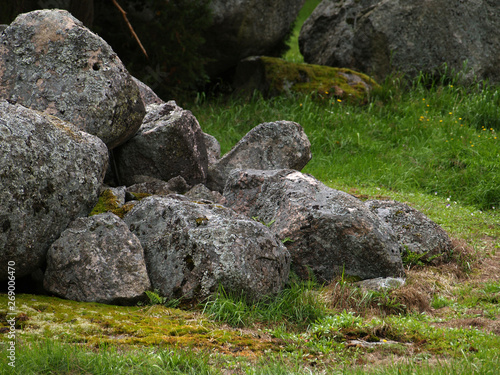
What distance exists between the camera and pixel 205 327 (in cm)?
407

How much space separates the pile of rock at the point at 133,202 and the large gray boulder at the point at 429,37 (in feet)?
23.8

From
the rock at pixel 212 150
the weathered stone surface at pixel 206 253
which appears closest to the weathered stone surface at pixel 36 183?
the weathered stone surface at pixel 206 253

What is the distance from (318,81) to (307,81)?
0.25 meters

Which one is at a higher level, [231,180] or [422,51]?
[422,51]

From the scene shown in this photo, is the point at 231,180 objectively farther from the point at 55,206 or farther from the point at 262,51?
the point at 262,51

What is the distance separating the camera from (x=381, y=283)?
4918 mm

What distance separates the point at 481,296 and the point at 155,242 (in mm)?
2984

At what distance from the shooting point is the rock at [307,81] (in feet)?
41.1

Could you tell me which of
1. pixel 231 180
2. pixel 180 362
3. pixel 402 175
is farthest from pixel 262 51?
pixel 180 362

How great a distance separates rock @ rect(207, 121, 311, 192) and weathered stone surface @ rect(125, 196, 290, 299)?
2.28 metres

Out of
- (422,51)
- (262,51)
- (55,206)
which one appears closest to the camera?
(55,206)

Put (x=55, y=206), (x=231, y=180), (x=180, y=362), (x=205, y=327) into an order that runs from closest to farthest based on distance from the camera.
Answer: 1. (x=180, y=362)
2. (x=205, y=327)
3. (x=55, y=206)
4. (x=231, y=180)

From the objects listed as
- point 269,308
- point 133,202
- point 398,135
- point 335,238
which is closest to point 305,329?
point 269,308

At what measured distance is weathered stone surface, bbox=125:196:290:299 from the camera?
4480 millimetres
